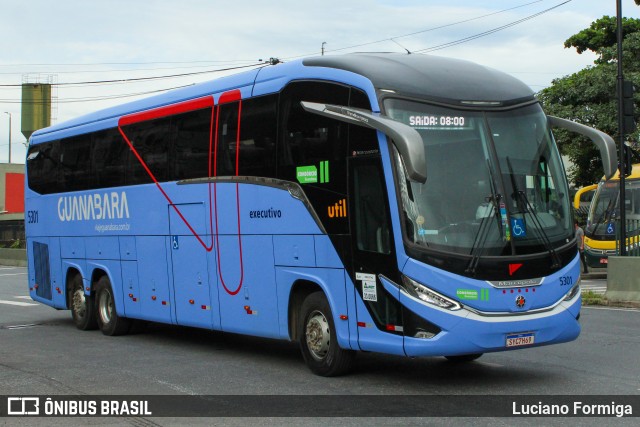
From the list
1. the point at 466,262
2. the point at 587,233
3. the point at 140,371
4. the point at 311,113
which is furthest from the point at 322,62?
the point at 587,233

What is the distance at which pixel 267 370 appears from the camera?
11648mm

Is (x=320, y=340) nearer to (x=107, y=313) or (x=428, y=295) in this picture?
(x=428, y=295)

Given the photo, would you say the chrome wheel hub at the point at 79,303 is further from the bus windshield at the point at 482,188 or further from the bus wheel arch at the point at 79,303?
the bus windshield at the point at 482,188

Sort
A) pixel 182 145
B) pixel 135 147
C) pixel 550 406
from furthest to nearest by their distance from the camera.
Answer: pixel 135 147
pixel 182 145
pixel 550 406

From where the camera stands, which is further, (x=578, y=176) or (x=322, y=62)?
(x=578, y=176)

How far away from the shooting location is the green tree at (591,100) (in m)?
36.7

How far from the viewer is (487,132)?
10070 mm

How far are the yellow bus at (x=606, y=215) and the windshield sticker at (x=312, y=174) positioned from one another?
70.2 feet

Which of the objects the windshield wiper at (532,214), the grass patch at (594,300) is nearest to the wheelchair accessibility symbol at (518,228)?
the windshield wiper at (532,214)

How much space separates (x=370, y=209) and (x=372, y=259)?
0.53 metres

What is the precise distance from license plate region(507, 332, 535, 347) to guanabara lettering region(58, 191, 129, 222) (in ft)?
25.6

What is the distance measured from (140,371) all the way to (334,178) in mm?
3531

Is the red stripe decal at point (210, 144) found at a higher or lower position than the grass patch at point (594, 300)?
higher

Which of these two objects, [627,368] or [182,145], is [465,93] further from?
[182,145]
